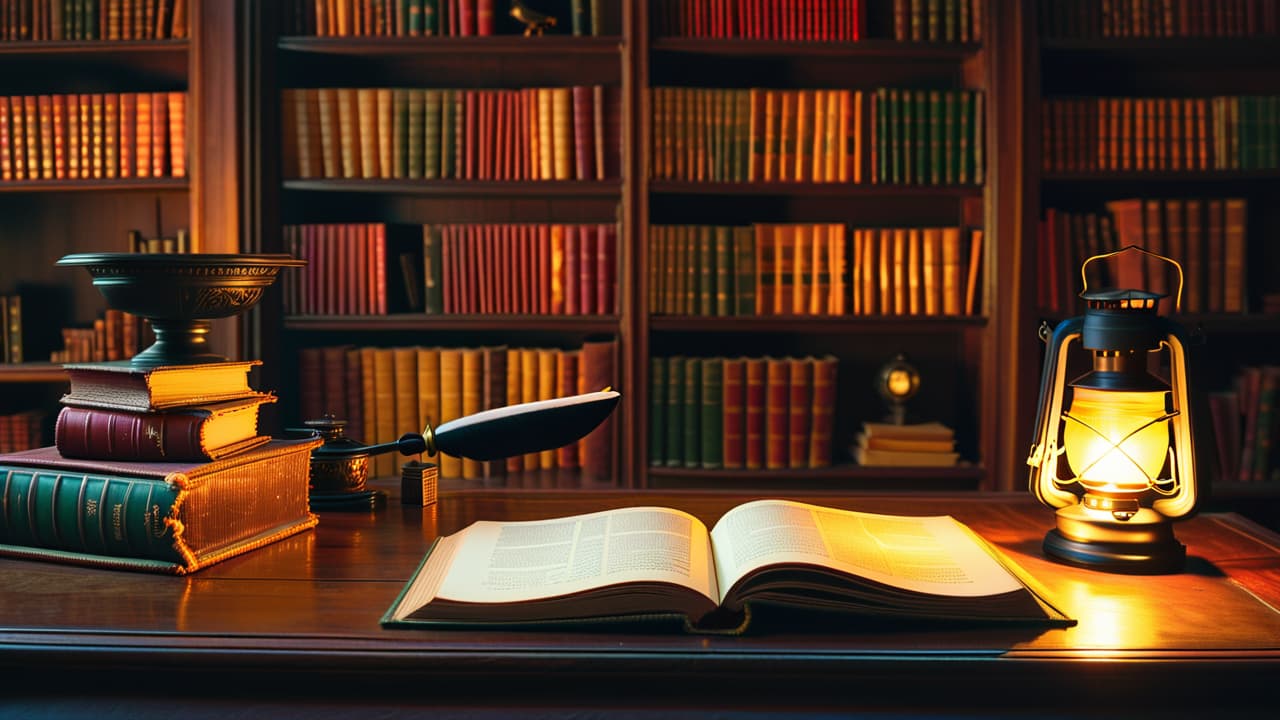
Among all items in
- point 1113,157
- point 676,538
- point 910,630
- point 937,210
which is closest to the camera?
point 910,630

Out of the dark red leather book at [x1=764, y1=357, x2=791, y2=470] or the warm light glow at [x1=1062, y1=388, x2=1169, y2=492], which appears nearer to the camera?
the warm light glow at [x1=1062, y1=388, x2=1169, y2=492]

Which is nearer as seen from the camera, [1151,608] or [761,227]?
[1151,608]

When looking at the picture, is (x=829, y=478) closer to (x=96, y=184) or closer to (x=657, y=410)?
(x=657, y=410)

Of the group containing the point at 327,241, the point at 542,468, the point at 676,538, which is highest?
Answer: the point at 327,241

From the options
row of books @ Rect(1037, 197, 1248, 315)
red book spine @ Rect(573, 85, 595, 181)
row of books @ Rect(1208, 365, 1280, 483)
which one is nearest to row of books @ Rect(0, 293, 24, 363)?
red book spine @ Rect(573, 85, 595, 181)

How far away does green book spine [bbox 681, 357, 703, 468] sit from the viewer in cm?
276

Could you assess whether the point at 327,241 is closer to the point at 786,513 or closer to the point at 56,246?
the point at 56,246

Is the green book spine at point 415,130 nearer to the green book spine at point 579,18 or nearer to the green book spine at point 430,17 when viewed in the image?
the green book spine at point 430,17

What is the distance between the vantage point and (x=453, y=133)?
2.77m

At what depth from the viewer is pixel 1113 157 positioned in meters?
2.72

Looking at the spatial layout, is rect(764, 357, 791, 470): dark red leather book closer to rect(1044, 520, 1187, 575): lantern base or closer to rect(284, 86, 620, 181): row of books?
rect(284, 86, 620, 181): row of books

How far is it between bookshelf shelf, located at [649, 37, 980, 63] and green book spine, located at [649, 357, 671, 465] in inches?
32.0

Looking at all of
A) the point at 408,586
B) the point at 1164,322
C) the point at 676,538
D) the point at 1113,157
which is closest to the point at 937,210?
the point at 1113,157

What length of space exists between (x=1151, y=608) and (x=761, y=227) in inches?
73.0
